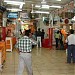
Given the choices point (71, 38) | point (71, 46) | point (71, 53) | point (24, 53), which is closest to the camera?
point (24, 53)

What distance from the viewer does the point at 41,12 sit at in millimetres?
36188

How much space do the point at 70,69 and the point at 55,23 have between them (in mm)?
19397

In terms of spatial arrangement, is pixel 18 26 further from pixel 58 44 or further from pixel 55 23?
pixel 58 44

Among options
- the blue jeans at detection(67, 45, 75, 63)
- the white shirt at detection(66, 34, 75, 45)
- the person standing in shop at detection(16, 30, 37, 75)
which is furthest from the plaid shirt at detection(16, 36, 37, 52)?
the blue jeans at detection(67, 45, 75, 63)

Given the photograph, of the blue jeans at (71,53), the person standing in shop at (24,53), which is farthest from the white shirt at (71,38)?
the person standing in shop at (24,53)

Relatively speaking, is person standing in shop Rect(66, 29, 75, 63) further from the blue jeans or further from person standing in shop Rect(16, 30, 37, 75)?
person standing in shop Rect(16, 30, 37, 75)

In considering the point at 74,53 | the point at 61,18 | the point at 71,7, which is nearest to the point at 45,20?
the point at 61,18

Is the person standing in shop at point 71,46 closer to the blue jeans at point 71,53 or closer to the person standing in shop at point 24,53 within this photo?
the blue jeans at point 71,53

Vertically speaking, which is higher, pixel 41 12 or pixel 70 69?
pixel 41 12

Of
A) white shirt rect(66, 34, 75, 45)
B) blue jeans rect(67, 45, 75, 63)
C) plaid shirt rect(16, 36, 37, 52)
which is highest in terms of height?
plaid shirt rect(16, 36, 37, 52)

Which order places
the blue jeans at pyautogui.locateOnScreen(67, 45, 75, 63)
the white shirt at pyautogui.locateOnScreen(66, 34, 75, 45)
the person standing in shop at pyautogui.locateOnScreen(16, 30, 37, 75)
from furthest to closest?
the blue jeans at pyautogui.locateOnScreen(67, 45, 75, 63) < the white shirt at pyautogui.locateOnScreen(66, 34, 75, 45) < the person standing in shop at pyautogui.locateOnScreen(16, 30, 37, 75)

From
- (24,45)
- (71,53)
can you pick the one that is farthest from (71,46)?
(24,45)

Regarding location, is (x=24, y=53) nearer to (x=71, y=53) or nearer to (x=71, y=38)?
(x=71, y=38)

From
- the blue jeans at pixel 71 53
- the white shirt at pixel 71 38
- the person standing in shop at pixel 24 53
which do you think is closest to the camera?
the person standing in shop at pixel 24 53
